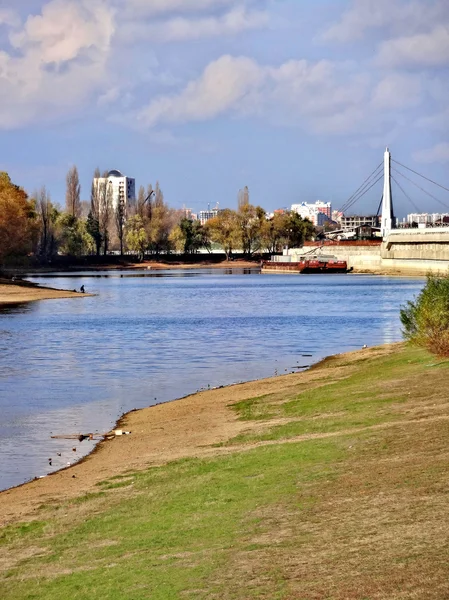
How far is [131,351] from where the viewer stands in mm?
41750

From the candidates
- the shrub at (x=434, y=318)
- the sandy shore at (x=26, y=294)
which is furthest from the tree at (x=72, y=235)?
the shrub at (x=434, y=318)

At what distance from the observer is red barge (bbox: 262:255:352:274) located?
175625 mm

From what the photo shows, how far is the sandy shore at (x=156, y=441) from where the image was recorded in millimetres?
15070

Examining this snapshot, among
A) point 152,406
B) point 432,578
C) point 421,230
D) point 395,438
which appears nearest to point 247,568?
point 432,578

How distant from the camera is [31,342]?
46719 mm

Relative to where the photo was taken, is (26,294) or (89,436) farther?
(26,294)

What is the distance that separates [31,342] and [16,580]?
37.2 metres

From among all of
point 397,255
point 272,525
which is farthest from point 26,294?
point 272,525

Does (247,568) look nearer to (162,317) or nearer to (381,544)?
(381,544)

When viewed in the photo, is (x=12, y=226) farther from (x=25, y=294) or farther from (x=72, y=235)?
(x=72, y=235)

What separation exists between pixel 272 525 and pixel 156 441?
8.96 meters

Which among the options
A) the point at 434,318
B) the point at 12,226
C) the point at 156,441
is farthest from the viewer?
the point at 12,226

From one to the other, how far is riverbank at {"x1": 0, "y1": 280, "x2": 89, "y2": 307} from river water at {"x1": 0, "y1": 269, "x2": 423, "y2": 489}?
4860mm

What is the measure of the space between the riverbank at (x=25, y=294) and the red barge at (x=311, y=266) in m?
82.2
